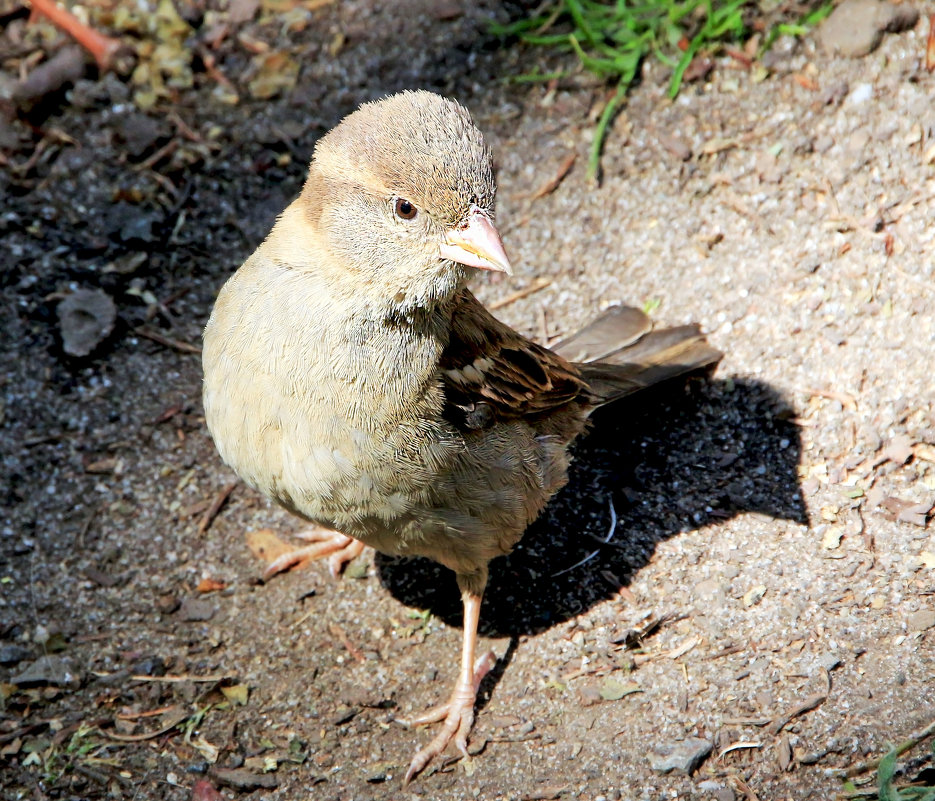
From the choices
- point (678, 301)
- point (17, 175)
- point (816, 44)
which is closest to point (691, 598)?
point (678, 301)

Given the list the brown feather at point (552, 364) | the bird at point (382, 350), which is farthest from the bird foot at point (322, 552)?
the brown feather at point (552, 364)

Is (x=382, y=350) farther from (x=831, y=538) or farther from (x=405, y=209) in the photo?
(x=831, y=538)

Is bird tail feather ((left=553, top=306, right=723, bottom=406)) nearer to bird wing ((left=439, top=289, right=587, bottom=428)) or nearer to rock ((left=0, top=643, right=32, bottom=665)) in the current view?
bird wing ((left=439, top=289, right=587, bottom=428))

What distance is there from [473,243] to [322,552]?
6.60ft

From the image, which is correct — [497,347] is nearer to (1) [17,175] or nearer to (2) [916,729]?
(2) [916,729]

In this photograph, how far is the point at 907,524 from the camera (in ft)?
14.1

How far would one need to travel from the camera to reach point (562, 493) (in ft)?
16.0

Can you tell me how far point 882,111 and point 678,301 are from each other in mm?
1338

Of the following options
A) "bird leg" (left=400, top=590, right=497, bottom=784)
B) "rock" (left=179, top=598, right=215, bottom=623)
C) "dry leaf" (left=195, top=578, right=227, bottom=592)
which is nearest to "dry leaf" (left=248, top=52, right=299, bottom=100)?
"dry leaf" (left=195, top=578, right=227, bottom=592)

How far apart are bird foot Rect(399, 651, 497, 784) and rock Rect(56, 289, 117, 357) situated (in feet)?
7.91

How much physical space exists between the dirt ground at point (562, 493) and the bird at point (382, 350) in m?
0.64

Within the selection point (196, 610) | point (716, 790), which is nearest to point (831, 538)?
point (716, 790)

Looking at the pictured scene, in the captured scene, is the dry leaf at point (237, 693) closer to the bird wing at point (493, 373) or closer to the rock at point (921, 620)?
the bird wing at point (493, 373)

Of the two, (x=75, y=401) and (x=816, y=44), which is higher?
(x=816, y=44)
